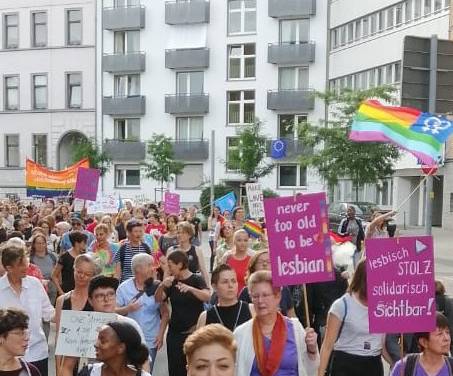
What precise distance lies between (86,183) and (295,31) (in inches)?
1344

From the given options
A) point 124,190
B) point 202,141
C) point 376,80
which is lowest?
point 124,190

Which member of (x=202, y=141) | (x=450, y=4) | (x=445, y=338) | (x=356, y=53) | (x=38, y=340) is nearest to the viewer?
(x=445, y=338)

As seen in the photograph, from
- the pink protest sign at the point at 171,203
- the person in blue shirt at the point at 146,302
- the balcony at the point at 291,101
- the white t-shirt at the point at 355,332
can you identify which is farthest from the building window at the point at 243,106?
the white t-shirt at the point at 355,332

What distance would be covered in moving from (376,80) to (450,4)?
267 inches

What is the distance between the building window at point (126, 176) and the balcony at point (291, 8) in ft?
45.7

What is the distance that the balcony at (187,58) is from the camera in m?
48.3

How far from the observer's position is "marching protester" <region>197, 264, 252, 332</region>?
5.54 metres

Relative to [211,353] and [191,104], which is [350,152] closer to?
[191,104]

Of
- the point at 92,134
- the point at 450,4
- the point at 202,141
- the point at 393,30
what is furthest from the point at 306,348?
the point at 92,134

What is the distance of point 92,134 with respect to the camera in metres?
51.7

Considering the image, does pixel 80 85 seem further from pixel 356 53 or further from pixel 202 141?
pixel 356 53

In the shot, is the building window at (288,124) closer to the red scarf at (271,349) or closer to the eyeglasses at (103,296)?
the eyeglasses at (103,296)

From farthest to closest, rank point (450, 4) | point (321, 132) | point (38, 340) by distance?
point (450, 4) < point (321, 132) < point (38, 340)

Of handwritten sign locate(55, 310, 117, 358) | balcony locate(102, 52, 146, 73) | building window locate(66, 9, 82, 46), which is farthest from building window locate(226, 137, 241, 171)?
handwritten sign locate(55, 310, 117, 358)
